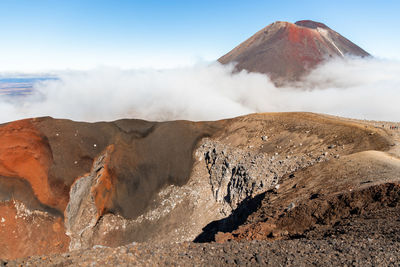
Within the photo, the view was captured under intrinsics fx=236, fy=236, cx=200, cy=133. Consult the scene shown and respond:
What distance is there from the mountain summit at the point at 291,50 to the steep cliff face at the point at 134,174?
320 ft

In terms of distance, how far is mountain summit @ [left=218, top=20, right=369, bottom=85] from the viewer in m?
115

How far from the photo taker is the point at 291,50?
114688 mm

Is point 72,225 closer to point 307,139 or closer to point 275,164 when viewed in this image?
point 275,164

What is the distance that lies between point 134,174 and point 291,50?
113 m

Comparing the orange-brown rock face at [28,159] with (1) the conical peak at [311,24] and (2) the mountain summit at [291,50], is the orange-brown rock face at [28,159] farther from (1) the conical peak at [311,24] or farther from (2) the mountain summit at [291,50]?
(1) the conical peak at [311,24]

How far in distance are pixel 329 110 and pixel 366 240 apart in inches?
4045

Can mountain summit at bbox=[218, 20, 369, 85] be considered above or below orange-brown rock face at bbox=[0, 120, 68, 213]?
above

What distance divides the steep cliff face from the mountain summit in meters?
97.7

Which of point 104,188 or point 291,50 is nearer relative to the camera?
point 104,188

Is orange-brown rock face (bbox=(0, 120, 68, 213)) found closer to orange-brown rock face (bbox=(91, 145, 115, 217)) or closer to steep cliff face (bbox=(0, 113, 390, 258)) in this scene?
steep cliff face (bbox=(0, 113, 390, 258))

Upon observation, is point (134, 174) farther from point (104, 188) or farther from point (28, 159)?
point (28, 159)

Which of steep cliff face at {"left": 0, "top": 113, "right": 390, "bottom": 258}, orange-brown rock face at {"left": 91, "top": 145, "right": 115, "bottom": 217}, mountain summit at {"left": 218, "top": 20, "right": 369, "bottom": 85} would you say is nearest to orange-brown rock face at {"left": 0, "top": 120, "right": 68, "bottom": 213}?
steep cliff face at {"left": 0, "top": 113, "right": 390, "bottom": 258}

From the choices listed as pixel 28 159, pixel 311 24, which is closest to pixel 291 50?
pixel 311 24

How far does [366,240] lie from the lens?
7133 millimetres
